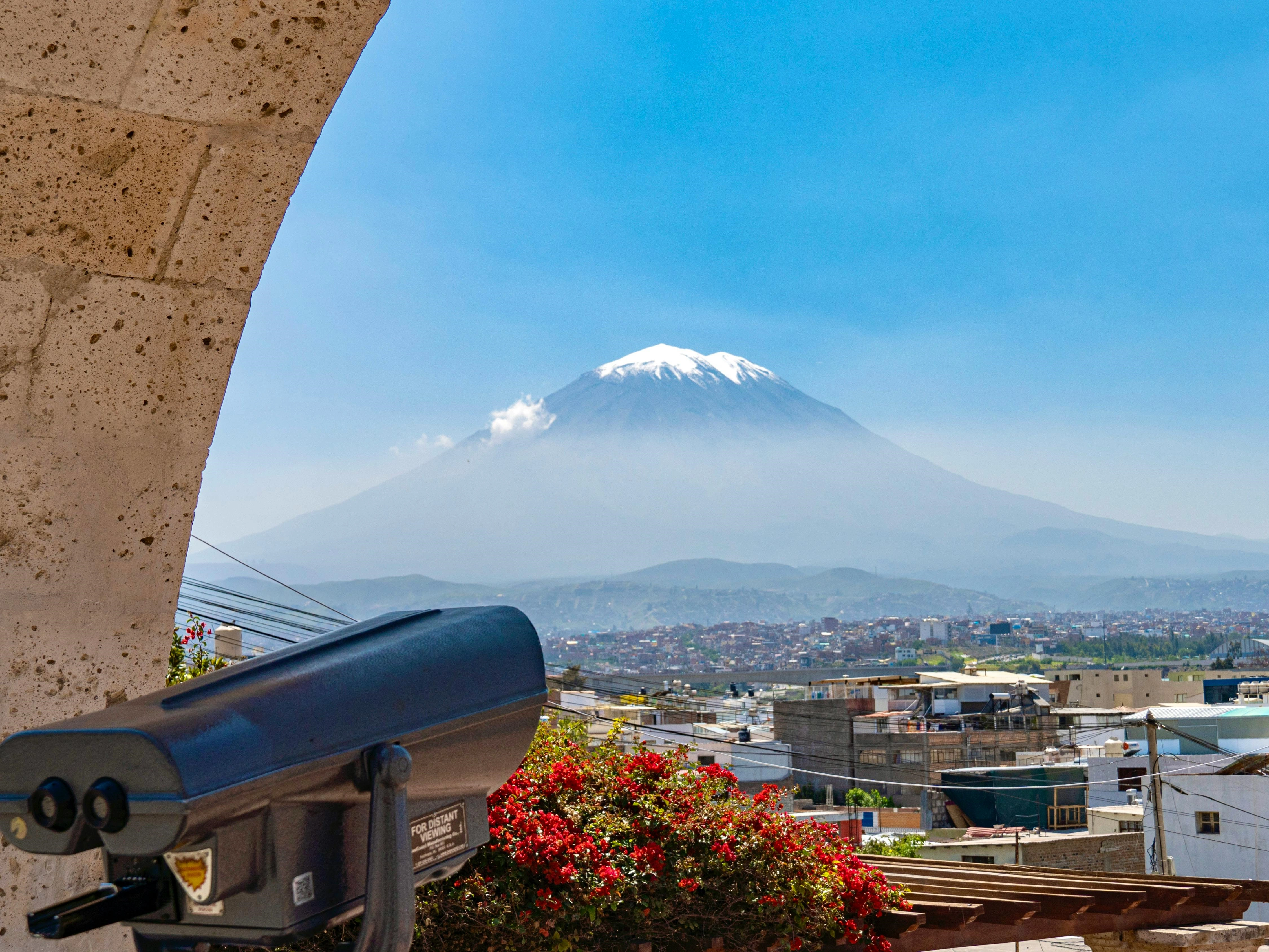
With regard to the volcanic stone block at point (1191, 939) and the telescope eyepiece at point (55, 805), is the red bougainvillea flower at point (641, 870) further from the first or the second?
the telescope eyepiece at point (55, 805)

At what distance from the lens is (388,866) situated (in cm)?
91

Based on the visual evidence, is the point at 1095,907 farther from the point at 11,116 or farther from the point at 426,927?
the point at 11,116

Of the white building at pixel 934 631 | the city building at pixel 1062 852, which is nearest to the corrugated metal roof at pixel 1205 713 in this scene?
the city building at pixel 1062 852

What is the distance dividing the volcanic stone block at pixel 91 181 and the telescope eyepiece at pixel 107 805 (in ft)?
3.37

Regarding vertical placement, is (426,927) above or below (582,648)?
above

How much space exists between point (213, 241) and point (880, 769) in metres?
33.4

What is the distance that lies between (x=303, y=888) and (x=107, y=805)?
0.17 m

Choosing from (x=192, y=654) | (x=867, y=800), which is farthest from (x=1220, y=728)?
(x=192, y=654)

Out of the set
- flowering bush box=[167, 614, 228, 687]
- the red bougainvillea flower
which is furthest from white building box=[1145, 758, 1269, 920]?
flowering bush box=[167, 614, 228, 687]

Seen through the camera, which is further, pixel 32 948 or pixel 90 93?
pixel 32 948

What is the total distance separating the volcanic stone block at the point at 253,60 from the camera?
1.49 meters

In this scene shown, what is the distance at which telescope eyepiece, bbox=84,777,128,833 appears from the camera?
801mm

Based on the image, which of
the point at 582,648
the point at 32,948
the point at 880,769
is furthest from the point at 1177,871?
the point at 582,648

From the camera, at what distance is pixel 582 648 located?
406 ft
